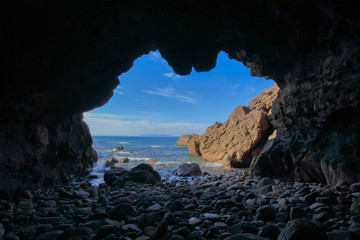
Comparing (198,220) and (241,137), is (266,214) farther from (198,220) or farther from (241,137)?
(241,137)

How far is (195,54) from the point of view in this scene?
29.8 feet

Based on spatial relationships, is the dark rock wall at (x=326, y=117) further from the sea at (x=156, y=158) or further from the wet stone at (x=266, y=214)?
the sea at (x=156, y=158)

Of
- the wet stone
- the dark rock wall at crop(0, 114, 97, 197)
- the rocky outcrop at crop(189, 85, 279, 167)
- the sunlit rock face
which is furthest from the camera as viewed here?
the rocky outcrop at crop(189, 85, 279, 167)

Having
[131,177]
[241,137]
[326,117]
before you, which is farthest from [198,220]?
[241,137]

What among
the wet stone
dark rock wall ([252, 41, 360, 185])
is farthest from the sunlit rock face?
the wet stone

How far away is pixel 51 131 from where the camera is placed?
845 cm

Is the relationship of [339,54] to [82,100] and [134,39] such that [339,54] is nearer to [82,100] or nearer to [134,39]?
[134,39]

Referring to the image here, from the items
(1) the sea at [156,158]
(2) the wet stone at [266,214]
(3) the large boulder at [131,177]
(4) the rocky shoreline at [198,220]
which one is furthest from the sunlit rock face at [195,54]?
(1) the sea at [156,158]

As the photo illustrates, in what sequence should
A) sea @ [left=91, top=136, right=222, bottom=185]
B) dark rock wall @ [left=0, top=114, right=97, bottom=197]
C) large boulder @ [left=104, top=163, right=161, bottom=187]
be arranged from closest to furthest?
dark rock wall @ [left=0, top=114, right=97, bottom=197] < large boulder @ [left=104, top=163, right=161, bottom=187] < sea @ [left=91, top=136, right=222, bottom=185]

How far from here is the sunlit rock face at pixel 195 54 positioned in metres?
4.90

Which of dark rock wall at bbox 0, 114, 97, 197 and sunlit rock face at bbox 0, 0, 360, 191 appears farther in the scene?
dark rock wall at bbox 0, 114, 97, 197

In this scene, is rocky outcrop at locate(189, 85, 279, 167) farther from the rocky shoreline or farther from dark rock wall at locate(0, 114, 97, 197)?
dark rock wall at locate(0, 114, 97, 197)

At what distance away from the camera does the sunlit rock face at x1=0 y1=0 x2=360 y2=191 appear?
490 cm

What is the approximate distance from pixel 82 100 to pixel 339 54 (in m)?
10.8
